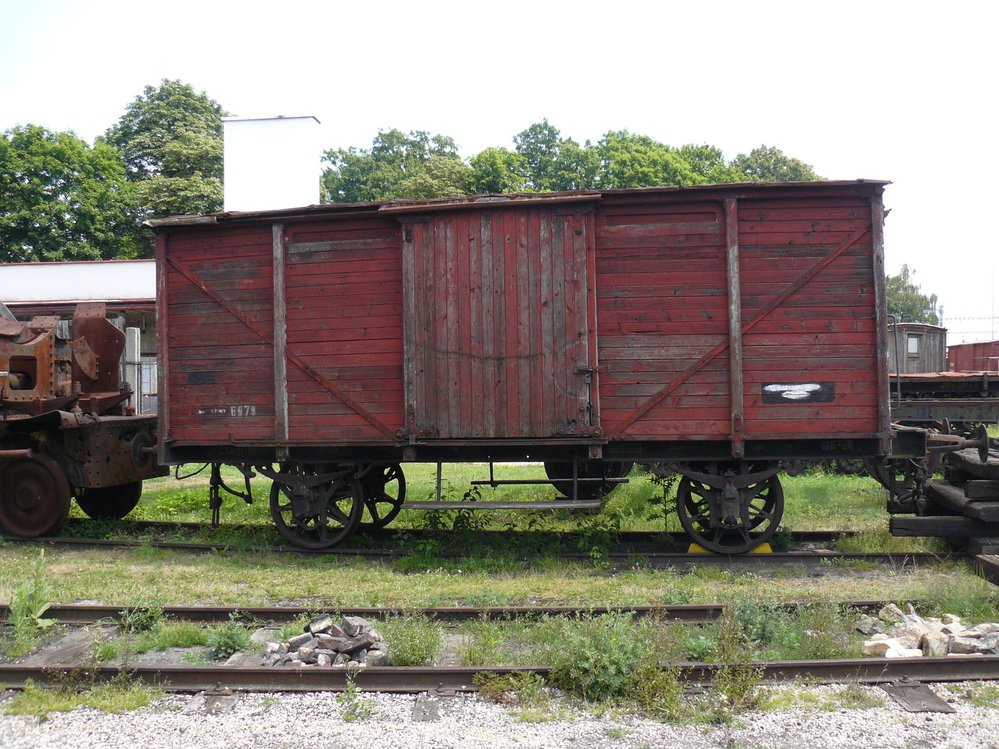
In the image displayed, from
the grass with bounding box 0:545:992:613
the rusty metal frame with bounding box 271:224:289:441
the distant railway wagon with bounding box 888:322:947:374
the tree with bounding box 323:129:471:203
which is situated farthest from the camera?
the tree with bounding box 323:129:471:203

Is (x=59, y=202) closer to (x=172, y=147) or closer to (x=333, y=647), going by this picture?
(x=172, y=147)

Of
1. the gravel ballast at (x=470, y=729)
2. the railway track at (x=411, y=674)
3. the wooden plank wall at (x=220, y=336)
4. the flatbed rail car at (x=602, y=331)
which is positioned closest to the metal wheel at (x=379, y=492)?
the flatbed rail car at (x=602, y=331)

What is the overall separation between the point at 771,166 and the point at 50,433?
153ft

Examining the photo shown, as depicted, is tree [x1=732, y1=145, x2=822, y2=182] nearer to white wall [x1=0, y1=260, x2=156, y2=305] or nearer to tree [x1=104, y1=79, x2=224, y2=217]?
tree [x1=104, y1=79, x2=224, y2=217]

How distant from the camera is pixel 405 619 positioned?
5676mm

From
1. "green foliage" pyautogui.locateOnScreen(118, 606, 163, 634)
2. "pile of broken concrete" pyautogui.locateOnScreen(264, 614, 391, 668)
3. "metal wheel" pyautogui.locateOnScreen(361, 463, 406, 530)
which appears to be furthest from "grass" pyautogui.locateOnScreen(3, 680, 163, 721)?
"metal wheel" pyautogui.locateOnScreen(361, 463, 406, 530)

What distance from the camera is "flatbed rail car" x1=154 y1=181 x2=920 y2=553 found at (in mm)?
8016

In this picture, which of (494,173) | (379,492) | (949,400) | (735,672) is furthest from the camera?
(494,173)

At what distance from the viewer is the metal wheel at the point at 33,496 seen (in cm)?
945

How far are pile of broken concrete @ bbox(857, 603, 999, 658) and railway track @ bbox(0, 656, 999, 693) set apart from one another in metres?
0.22

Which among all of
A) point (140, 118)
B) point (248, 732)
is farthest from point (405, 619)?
point (140, 118)

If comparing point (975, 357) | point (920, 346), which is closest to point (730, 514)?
point (920, 346)

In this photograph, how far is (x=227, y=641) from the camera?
5402mm

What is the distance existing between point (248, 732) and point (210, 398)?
207 inches
